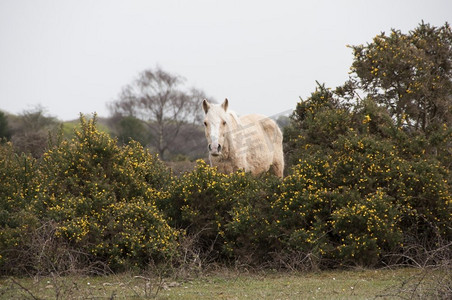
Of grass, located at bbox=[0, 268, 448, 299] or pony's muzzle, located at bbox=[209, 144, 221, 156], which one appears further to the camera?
pony's muzzle, located at bbox=[209, 144, 221, 156]

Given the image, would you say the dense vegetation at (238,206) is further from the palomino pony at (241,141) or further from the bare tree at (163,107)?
the bare tree at (163,107)

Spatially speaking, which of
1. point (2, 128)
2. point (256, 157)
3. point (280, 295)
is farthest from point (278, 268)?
point (2, 128)

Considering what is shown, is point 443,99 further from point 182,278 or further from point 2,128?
point 2,128

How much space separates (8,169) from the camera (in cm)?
1156

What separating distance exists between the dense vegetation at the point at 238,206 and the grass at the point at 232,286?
459mm

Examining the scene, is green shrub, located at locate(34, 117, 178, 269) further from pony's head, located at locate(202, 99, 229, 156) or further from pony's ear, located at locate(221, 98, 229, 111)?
pony's ear, located at locate(221, 98, 229, 111)

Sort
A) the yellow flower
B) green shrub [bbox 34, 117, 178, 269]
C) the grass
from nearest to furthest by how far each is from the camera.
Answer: the grass
green shrub [bbox 34, 117, 178, 269]
the yellow flower

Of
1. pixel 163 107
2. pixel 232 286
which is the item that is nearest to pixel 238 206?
pixel 232 286

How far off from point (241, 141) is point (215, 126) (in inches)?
58.5

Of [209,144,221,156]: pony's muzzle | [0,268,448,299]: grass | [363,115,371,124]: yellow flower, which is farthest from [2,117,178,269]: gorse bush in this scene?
[363,115,371,124]: yellow flower

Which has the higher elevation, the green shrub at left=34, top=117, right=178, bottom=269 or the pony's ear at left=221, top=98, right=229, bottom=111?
the pony's ear at left=221, top=98, right=229, bottom=111

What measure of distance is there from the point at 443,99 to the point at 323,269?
19.2ft

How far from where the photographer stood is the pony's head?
460 inches

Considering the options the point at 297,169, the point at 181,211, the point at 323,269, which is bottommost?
the point at 323,269
